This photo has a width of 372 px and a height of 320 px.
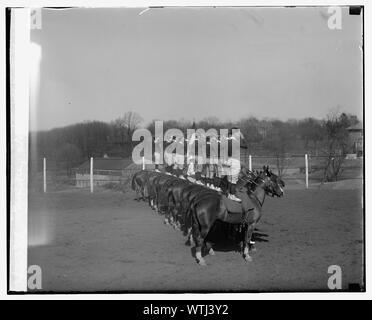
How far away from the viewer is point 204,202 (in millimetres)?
5133

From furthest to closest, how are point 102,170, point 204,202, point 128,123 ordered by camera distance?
point 102,170 → point 128,123 → point 204,202

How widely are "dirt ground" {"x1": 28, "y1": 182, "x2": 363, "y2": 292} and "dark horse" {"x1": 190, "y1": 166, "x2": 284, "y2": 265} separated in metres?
0.13

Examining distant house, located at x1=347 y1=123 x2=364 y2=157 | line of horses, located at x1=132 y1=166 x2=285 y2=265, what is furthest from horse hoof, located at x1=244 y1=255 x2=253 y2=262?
distant house, located at x1=347 y1=123 x2=364 y2=157

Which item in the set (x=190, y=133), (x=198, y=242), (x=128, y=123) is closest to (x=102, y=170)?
(x=128, y=123)

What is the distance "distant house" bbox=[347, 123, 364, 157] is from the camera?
17.0ft

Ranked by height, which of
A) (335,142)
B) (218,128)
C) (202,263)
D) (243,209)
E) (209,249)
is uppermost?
(218,128)

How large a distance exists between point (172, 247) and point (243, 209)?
849 mm

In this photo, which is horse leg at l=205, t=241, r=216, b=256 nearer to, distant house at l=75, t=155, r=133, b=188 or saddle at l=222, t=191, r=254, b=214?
saddle at l=222, t=191, r=254, b=214

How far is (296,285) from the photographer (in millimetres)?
5207

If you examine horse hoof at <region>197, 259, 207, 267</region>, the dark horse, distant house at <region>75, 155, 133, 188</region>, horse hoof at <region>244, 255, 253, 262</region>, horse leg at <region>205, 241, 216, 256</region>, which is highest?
distant house at <region>75, 155, 133, 188</region>

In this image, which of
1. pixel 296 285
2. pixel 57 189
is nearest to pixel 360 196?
pixel 296 285

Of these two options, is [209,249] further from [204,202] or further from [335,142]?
[335,142]

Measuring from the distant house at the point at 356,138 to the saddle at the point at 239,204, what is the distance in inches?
47.9
